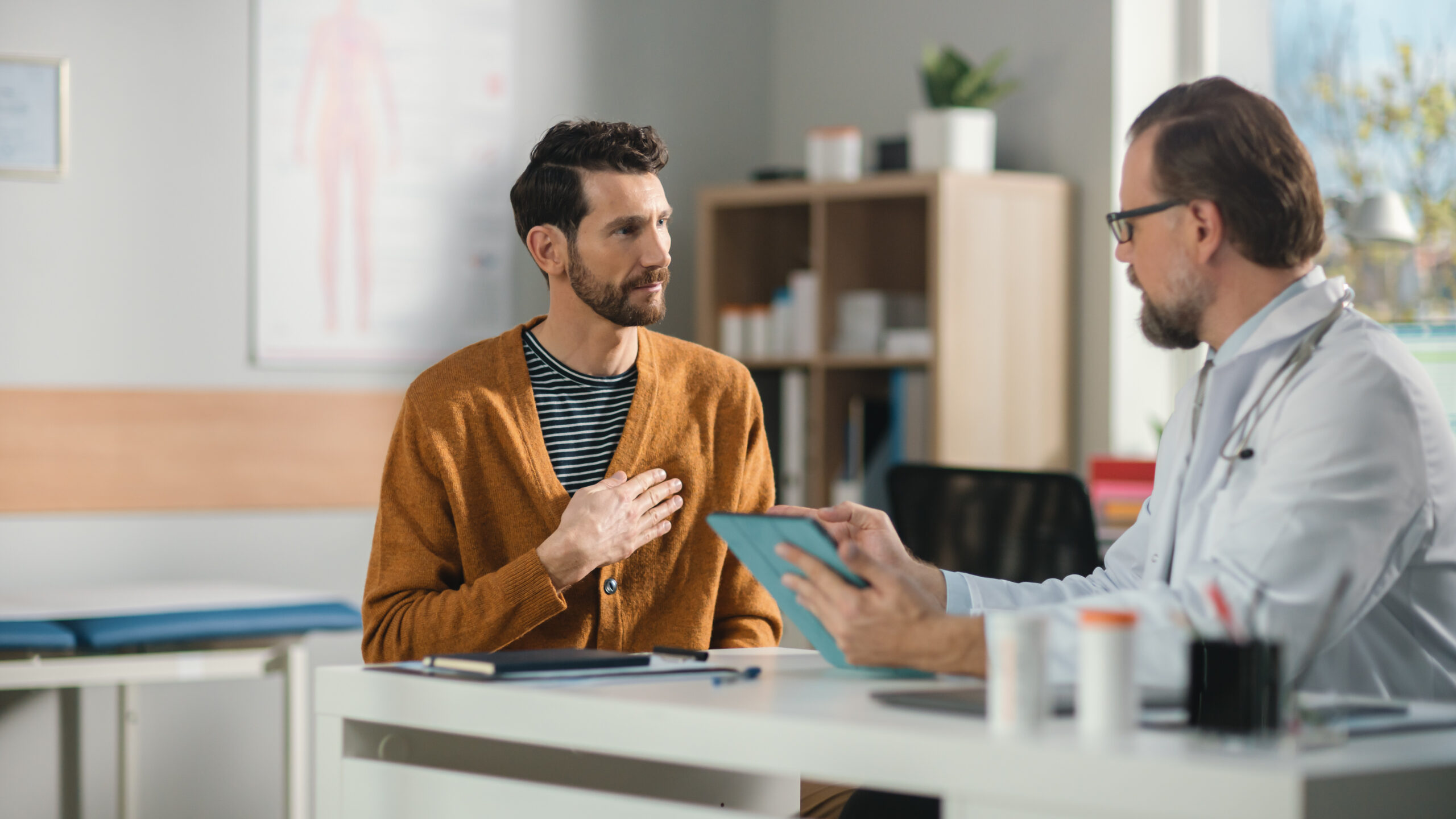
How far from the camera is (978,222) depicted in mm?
3816

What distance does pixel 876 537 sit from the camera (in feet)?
6.02

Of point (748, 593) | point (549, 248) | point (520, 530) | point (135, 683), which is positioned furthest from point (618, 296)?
point (135, 683)

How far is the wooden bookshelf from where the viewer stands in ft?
12.4

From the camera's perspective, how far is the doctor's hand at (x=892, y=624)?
140 cm

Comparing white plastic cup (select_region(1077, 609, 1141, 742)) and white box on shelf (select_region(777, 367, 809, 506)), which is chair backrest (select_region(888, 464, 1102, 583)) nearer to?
white box on shelf (select_region(777, 367, 809, 506))

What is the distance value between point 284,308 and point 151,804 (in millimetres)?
1176

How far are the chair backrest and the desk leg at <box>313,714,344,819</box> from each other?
157 centimetres

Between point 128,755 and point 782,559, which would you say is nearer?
point 782,559

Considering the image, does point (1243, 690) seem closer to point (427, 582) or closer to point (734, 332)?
point (427, 582)

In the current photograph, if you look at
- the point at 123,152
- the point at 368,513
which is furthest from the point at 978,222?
the point at 123,152

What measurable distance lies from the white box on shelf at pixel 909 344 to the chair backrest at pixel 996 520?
0.75 metres

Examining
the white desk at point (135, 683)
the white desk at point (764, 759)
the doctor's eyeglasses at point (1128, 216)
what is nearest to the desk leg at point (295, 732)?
the white desk at point (135, 683)

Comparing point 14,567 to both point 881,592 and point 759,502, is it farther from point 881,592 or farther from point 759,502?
point 881,592

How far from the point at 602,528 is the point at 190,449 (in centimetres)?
191
